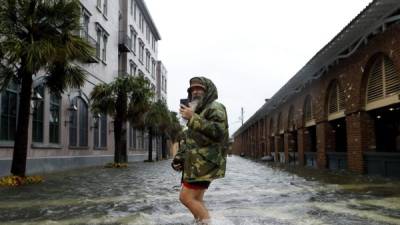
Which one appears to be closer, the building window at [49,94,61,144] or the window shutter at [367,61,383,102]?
the window shutter at [367,61,383,102]

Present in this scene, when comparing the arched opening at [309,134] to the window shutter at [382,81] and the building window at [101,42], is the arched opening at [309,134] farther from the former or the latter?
the building window at [101,42]

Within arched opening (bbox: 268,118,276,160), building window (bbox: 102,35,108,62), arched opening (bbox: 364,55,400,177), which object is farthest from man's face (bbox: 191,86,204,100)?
arched opening (bbox: 268,118,276,160)

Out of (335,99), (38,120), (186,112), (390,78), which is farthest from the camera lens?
(38,120)

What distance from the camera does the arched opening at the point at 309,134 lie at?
20422mm

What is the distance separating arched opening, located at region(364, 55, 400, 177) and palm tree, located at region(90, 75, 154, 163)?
11164 mm

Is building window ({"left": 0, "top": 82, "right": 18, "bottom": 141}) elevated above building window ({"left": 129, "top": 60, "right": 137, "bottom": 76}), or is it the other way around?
building window ({"left": 129, "top": 60, "right": 137, "bottom": 76})

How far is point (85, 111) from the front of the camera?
23.6 m

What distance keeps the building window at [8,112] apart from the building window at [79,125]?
603 centimetres

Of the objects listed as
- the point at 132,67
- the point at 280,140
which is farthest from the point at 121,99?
the point at 132,67

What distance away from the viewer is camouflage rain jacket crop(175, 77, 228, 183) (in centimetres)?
384

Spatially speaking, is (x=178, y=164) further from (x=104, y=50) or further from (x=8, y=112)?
(x=104, y=50)

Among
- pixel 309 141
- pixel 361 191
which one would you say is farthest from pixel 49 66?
pixel 309 141

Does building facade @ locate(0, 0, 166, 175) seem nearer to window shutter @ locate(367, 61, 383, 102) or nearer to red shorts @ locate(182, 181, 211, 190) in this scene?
window shutter @ locate(367, 61, 383, 102)

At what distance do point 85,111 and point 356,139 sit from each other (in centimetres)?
1426
